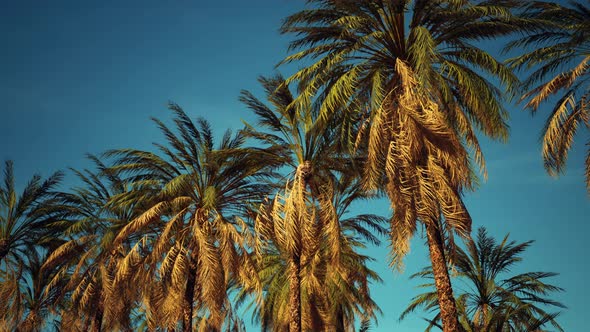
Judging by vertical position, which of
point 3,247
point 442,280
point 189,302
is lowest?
point 442,280

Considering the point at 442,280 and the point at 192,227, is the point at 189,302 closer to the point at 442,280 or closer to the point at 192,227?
the point at 192,227

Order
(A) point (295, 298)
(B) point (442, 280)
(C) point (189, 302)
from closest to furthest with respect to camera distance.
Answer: (B) point (442, 280), (A) point (295, 298), (C) point (189, 302)

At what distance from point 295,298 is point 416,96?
7.38 metres

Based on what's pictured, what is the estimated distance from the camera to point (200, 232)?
18.6m

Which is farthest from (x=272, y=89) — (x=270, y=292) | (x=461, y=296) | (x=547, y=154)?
(x=461, y=296)

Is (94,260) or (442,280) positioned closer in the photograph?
(442,280)

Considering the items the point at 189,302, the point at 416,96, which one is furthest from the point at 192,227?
the point at 416,96

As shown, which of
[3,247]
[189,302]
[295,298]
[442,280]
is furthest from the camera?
[3,247]

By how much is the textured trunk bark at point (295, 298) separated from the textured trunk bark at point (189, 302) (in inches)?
150

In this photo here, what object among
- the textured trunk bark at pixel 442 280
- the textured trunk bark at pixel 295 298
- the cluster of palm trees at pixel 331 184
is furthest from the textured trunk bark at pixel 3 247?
the textured trunk bark at pixel 442 280

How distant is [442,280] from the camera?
A: 13555 mm

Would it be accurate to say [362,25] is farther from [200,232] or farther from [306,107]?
[200,232]

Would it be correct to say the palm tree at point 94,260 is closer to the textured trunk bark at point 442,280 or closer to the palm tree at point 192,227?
the palm tree at point 192,227

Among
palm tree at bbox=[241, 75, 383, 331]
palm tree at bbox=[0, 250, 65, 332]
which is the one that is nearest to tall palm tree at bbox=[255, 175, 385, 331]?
palm tree at bbox=[241, 75, 383, 331]
